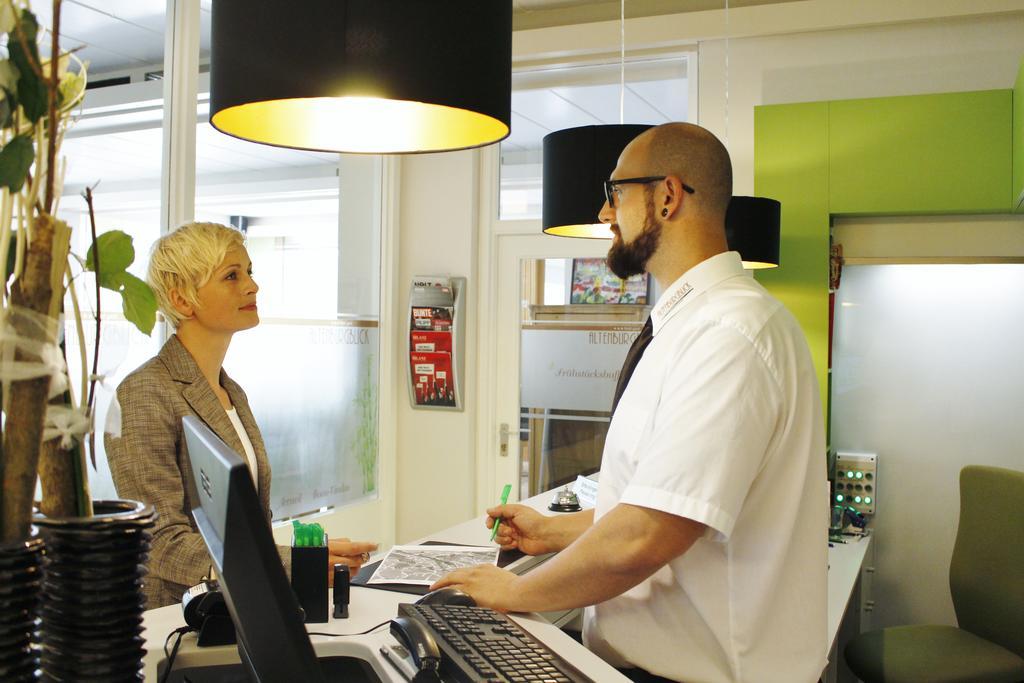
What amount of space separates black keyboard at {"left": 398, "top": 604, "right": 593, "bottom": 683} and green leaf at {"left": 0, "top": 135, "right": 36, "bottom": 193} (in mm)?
856

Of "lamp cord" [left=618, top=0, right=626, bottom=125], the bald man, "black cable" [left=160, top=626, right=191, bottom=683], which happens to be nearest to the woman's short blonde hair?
"black cable" [left=160, top=626, right=191, bottom=683]

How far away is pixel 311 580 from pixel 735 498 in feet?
2.48

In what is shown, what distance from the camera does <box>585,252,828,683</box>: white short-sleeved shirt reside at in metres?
1.52

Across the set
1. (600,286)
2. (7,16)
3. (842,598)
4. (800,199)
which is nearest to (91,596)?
(7,16)

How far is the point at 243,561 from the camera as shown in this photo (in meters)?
0.85

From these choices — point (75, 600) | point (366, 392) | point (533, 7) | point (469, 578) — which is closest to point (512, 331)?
point (366, 392)

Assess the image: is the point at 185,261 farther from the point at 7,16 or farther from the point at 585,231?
the point at 7,16

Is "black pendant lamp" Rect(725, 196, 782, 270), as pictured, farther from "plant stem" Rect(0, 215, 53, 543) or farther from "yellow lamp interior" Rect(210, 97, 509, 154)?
"plant stem" Rect(0, 215, 53, 543)

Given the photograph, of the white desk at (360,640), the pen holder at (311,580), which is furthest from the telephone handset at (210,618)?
the pen holder at (311,580)

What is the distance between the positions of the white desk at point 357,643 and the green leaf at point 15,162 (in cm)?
86

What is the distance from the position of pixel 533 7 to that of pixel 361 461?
272 cm

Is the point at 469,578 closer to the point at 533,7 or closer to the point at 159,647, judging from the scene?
the point at 159,647

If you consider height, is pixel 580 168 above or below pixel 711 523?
above

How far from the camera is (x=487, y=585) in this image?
1.70 metres
